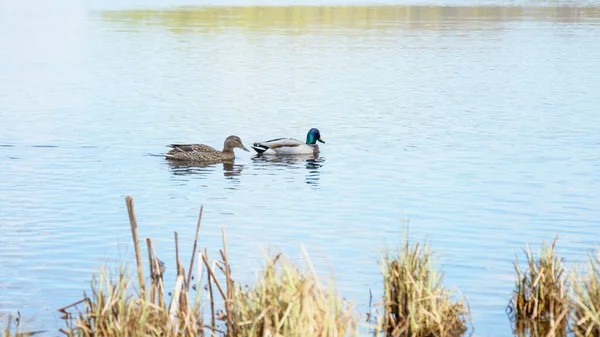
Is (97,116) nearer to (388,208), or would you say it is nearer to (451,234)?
(388,208)

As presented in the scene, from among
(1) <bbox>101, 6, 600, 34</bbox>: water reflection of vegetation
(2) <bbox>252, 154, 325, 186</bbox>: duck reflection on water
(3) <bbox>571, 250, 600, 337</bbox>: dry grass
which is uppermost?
(1) <bbox>101, 6, 600, 34</bbox>: water reflection of vegetation

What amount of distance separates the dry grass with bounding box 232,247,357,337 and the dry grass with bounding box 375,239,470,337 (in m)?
1.00

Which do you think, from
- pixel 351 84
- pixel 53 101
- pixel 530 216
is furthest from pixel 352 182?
pixel 351 84

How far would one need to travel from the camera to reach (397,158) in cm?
2242

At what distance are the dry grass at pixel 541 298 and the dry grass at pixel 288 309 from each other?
82.8 inches

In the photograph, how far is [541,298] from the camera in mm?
10461

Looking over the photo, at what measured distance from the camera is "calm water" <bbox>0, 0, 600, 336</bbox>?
13.8 metres

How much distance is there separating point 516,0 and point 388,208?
95.9 metres

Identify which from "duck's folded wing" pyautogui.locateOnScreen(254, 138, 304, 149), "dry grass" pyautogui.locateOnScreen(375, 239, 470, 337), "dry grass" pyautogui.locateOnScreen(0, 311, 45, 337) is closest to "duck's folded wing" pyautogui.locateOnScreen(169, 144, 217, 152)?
"duck's folded wing" pyautogui.locateOnScreen(254, 138, 304, 149)

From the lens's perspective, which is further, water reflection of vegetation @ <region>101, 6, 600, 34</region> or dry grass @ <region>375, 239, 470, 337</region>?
water reflection of vegetation @ <region>101, 6, 600, 34</region>

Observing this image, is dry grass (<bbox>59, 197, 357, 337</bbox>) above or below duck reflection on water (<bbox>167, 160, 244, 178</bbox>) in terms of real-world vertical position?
above

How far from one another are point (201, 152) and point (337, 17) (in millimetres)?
68203

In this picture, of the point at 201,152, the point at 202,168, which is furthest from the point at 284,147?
the point at 202,168

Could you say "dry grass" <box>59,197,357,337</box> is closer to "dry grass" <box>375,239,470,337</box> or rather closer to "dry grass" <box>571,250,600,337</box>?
"dry grass" <box>375,239,470,337</box>
